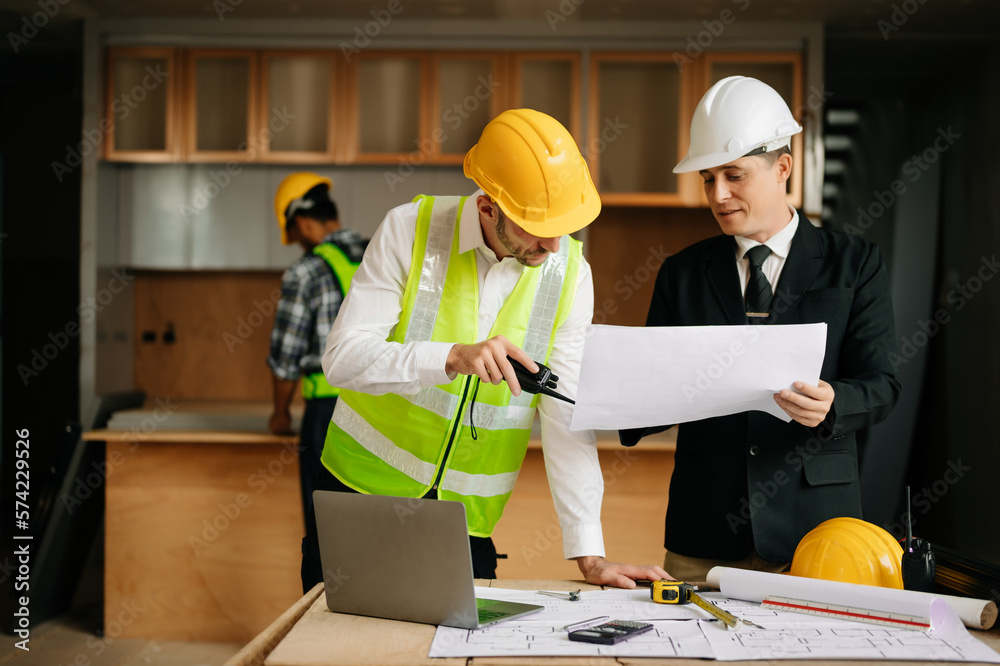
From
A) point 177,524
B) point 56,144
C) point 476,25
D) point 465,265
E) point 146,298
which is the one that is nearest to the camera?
point 465,265

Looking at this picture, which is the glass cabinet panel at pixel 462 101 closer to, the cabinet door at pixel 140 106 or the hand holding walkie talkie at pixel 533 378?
the cabinet door at pixel 140 106

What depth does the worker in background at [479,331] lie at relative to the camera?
1540 mm

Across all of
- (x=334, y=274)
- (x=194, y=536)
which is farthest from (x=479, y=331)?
(x=194, y=536)

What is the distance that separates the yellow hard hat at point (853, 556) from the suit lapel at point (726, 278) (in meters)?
0.46

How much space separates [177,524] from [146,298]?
5.14ft

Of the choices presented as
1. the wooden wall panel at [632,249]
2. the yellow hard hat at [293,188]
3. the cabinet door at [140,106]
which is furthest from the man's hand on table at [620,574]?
the cabinet door at [140,106]

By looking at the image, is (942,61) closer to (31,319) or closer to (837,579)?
(837,579)

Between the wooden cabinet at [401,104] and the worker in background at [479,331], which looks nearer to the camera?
the worker in background at [479,331]

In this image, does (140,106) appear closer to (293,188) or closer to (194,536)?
(293,188)

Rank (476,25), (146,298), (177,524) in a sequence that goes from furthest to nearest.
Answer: (146,298) < (476,25) < (177,524)

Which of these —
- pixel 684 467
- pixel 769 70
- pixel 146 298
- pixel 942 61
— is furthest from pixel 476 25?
pixel 684 467

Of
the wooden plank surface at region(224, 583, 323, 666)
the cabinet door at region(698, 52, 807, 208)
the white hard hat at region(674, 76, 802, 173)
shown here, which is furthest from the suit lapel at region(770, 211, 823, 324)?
the cabinet door at region(698, 52, 807, 208)

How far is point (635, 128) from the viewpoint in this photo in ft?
13.9

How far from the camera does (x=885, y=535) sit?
135 centimetres
